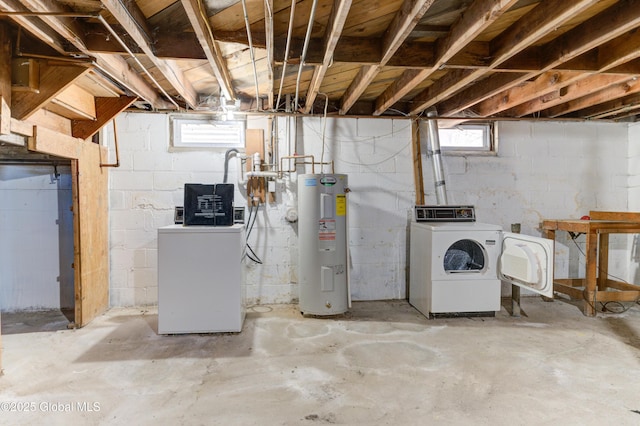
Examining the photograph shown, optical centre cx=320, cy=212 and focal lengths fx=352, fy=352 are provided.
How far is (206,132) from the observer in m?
3.71

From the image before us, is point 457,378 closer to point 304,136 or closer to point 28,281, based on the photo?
point 304,136

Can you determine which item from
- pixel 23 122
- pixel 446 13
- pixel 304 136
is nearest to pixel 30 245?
pixel 23 122

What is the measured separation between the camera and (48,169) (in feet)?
11.2

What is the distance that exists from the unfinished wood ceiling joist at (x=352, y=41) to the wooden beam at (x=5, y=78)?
0.09m

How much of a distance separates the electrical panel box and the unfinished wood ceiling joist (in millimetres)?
827

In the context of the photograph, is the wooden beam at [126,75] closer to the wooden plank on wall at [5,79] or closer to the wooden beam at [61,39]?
the wooden beam at [61,39]

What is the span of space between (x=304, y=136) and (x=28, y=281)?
10.2 ft

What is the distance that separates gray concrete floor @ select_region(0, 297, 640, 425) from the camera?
186 cm

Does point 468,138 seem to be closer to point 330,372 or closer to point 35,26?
point 330,372

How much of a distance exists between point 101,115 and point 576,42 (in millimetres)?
3662

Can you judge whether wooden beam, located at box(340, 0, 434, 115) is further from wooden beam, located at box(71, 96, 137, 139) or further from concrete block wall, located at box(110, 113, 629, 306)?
wooden beam, located at box(71, 96, 137, 139)

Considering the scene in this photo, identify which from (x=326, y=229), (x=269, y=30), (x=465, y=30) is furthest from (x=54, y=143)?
(x=465, y=30)

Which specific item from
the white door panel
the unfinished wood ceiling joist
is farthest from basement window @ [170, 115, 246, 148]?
the white door panel

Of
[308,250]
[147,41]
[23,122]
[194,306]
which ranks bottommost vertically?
[194,306]
